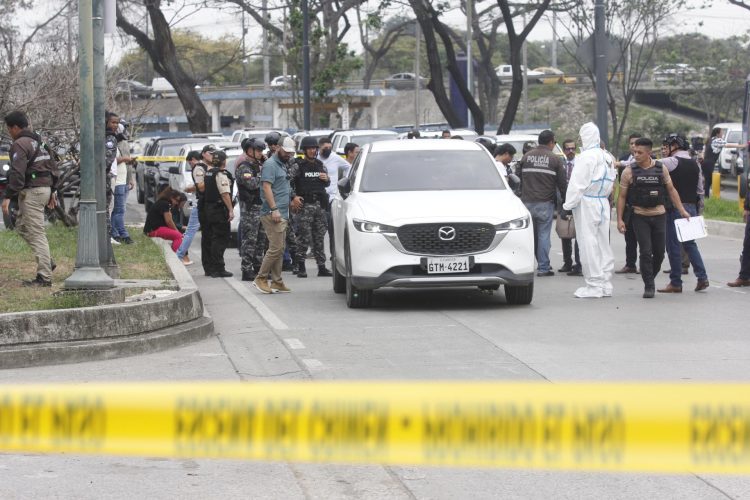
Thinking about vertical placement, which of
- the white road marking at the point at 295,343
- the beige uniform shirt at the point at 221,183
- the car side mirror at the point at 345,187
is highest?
the car side mirror at the point at 345,187

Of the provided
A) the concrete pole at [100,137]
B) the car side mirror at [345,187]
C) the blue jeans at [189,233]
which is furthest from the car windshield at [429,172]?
the blue jeans at [189,233]

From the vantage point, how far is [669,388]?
3312 mm

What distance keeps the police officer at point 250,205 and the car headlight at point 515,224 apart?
12.6 ft

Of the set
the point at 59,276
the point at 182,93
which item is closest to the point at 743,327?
the point at 59,276

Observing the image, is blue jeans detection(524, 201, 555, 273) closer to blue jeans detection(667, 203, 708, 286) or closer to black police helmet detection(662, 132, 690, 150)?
black police helmet detection(662, 132, 690, 150)

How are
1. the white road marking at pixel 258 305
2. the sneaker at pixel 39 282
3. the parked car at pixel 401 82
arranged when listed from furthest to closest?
the parked car at pixel 401 82 → the sneaker at pixel 39 282 → the white road marking at pixel 258 305

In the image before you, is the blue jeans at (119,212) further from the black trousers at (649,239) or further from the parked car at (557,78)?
the parked car at (557,78)

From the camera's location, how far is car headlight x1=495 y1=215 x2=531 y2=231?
12797 mm

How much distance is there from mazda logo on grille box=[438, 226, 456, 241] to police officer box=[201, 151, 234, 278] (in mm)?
4713

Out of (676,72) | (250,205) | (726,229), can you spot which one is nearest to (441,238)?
(250,205)

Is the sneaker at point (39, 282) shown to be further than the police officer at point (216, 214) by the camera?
No

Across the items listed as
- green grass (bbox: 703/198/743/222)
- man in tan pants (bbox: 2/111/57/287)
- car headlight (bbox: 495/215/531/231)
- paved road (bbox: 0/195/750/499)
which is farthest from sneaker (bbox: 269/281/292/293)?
green grass (bbox: 703/198/743/222)

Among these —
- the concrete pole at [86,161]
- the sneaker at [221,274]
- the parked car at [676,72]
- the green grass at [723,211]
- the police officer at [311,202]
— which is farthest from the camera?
the parked car at [676,72]

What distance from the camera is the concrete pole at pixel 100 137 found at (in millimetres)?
13555
